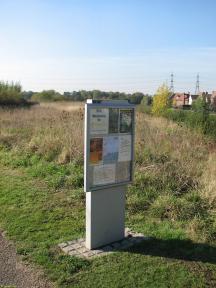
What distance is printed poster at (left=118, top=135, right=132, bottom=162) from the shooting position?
5102 mm

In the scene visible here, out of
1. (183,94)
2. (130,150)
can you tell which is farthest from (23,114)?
(183,94)

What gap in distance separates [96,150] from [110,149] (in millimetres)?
233

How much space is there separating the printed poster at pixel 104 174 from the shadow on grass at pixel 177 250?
92 centimetres

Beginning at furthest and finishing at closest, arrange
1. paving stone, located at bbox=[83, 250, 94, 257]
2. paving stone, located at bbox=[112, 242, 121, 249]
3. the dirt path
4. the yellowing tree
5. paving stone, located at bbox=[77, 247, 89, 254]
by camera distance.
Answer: the yellowing tree
paving stone, located at bbox=[112, 242, 121, 249]
paving stone, located at bbox=[77, 247, 89, 254]
paving stone, located at bbox=[83, 250, 94, 257]
the dirt path

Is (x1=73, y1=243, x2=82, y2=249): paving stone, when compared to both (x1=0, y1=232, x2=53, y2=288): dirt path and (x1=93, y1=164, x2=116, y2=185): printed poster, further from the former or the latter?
(x1=93, y1=164, x2=116, y2=185): printed poster

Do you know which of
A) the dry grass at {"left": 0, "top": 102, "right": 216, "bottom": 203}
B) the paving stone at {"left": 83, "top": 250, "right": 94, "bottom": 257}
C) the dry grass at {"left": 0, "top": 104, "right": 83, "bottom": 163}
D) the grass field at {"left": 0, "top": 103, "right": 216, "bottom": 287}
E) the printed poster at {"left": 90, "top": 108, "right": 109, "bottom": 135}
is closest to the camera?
the grass field at {"left": 0, "top": 103, "right": 216, "bottom": 287}

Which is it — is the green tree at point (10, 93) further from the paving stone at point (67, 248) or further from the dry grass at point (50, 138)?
the paving stone at point (67, 248)

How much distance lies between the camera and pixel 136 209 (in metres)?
6.56

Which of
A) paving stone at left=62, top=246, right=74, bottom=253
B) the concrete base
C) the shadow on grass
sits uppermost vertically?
the concrete base

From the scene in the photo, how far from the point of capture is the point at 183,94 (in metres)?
97.6

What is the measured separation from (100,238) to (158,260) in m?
0.83

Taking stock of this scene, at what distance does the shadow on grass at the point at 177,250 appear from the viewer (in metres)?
4.77

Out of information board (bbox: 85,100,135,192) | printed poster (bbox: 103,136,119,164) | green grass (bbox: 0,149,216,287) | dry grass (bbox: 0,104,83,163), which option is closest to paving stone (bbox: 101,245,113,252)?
green grass (bbox: 0,149,216,287)

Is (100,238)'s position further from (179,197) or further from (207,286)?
(179,197)
